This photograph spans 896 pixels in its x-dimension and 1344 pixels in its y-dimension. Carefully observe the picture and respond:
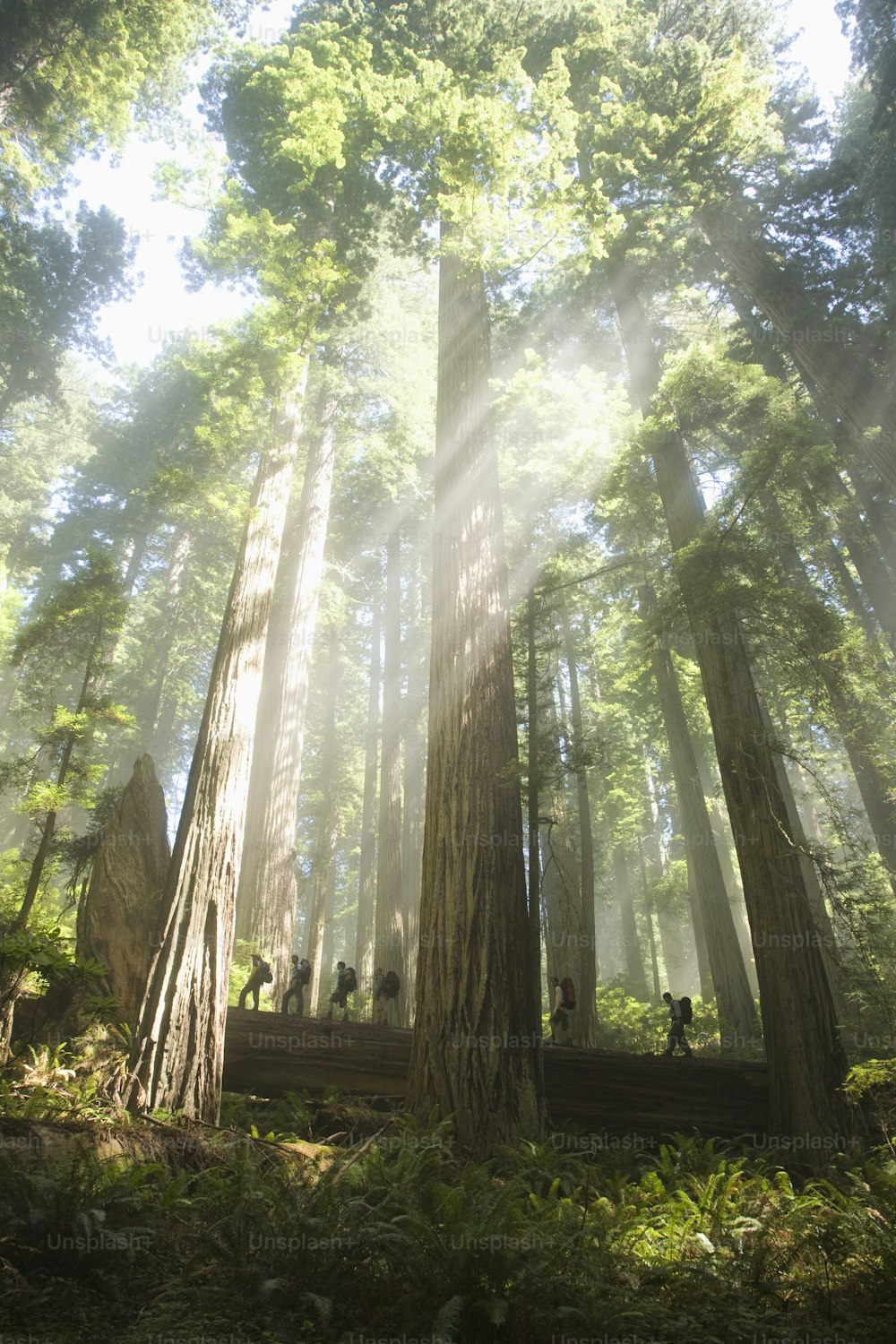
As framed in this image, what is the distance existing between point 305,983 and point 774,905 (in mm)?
8167

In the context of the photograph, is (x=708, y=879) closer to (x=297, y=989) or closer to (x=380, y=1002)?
(x=380, y=1002)

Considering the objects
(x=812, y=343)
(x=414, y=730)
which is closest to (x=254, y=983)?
(x=812, y=343)

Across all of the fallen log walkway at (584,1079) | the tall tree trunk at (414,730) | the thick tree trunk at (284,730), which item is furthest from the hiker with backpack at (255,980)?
the tall tree trunk at (414,730)

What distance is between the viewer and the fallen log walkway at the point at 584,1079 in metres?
6.99

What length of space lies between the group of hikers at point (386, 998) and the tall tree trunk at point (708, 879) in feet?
7.06

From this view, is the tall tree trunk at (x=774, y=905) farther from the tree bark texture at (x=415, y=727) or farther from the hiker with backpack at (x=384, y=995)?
the tree bark texture at (x=415, y=727)

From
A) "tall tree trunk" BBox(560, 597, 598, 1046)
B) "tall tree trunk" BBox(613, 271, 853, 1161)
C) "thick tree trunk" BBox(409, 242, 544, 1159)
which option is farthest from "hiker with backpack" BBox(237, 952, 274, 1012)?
"tall tree trunk" BBox(613, 271, 853, 1161)

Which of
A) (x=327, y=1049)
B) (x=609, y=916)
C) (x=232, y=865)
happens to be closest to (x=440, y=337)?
(x=232, y=865)

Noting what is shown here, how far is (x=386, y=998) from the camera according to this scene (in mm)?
12523

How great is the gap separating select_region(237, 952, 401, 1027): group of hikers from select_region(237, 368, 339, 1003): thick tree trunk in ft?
1.04

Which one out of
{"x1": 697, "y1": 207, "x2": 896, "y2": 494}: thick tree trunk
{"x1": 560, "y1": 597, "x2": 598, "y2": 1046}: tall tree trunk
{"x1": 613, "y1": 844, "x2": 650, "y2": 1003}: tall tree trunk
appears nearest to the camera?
{"x1": 560, "y1": 597, "x2": 598, "y2": 1046}: tall tree trunk

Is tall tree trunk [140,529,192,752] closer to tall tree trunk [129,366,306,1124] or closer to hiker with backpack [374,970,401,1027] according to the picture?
hiker with backpack [374,970,401,1027]

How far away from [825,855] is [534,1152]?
4.40 metres

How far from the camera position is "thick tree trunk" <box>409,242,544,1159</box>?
561 cm
